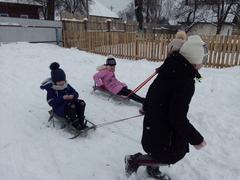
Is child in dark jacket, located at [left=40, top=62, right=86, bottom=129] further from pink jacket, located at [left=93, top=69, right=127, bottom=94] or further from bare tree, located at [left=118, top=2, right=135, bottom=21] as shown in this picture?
bare tree, located at [left=118, top=2, right=135, bottom=21]

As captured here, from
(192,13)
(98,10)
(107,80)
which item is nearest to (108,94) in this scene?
(107,80)

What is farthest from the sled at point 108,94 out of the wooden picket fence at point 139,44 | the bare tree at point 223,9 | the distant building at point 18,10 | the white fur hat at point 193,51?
the distant building at point 18,10

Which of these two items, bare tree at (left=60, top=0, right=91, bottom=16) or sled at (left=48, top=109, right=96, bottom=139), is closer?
sled at (left=48, top=109, right=96, bottom=139)

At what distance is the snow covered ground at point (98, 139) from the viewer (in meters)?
3.27

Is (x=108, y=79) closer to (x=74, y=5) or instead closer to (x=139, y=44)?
(x=139, y=44)

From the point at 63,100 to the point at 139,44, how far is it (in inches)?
300

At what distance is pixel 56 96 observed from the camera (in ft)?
14.1

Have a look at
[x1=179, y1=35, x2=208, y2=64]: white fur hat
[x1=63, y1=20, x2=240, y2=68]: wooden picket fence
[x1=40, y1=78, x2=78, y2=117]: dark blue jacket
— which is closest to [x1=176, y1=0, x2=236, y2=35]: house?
[x1=63, y1=20, x2=240, y2=68]: wooden picket fence

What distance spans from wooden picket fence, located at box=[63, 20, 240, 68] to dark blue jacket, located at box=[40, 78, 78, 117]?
22.7 ft

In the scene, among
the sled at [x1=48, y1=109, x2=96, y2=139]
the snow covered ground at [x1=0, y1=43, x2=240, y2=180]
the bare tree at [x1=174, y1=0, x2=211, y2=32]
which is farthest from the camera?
the bare tree at [x1=174, y1=0, x2=211, y2=32]

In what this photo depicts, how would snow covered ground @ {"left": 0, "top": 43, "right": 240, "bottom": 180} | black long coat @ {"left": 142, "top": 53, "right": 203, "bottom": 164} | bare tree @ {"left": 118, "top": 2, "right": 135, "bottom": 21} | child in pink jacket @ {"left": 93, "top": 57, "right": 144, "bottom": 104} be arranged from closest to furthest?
black long coat @ {"left": 142, "top": 53, "right": 203, "bottom": 164} → snow covered ground @ {"left": 0, "top": 43, "right": 240, "bottom": 180} → child in pink jacket @ {"left": 93, "top": 57, "right": 144, "bottom": 104} → bare tree @ {"left": 118, "top": 2, "right": 135, "bottom": 21}

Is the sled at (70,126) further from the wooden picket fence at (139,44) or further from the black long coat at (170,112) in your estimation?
the wooden picket fence at (139,44)

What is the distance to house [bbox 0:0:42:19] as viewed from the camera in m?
28.3

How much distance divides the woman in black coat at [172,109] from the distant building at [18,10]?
29.9 m
